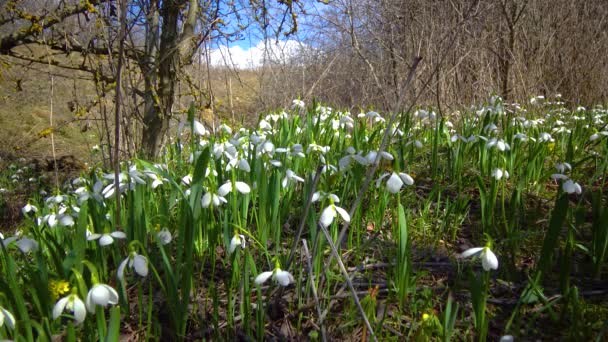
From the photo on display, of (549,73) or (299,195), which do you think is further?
(549,73)

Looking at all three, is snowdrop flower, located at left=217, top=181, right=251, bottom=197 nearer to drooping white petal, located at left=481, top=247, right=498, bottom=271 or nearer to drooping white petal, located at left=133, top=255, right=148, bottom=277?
drooping white petal, located at left=133, top=255, right=148, bottom=277

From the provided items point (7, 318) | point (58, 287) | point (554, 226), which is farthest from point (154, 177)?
point (554, 226)

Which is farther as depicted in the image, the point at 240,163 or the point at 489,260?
the point at 240,163

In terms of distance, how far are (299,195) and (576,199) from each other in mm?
1746

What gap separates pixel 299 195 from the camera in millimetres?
2689

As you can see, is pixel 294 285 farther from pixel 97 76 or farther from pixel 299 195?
pixel 97 76

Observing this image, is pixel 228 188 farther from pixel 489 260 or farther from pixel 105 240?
pixel 489 260

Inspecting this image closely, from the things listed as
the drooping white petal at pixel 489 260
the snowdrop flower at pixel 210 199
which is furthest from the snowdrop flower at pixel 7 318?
the drooping white petal at pixel 489 260

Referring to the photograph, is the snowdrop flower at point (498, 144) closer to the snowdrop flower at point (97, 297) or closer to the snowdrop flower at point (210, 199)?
the snowdrop flower at point (210, 199)

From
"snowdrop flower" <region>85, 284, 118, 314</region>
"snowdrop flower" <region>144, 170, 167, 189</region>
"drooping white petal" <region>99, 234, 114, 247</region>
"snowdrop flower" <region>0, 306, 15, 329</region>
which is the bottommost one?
"snowdrop flower" <region>0, 306, 15, 329</region>

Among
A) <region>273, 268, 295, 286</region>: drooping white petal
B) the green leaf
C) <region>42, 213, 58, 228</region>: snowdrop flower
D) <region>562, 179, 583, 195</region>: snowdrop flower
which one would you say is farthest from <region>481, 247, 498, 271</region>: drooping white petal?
<region>42, 213, 58, 228</region>: snowdrop flower

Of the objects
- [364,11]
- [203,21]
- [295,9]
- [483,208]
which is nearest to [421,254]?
[483,208]

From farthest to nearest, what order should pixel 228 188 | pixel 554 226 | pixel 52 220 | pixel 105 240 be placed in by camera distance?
pixel 52 220, pixel 228 188, pixel 554 226, pixel 105 240

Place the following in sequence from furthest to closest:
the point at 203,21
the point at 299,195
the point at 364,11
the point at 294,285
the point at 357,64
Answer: the point at 357,64
the point at 364,11
the point at 203,21
the point at 299,195
the point at 294,285
